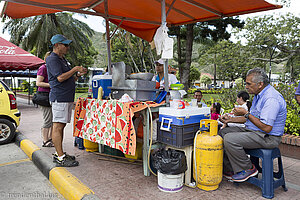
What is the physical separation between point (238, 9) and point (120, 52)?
35.2m

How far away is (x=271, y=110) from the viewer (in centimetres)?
258

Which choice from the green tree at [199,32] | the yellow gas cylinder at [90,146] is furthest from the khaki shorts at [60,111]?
the green tree at [199,32]

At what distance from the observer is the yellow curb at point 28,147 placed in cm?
471

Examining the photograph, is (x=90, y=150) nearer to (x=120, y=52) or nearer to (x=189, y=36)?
(x=189, y=36)

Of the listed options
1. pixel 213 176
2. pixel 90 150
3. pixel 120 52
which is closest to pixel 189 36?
pixel 90 150

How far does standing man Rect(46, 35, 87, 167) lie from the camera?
3.58m

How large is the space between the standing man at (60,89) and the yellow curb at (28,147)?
1.25 m

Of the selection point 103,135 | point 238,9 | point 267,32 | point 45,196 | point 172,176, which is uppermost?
point 267,32

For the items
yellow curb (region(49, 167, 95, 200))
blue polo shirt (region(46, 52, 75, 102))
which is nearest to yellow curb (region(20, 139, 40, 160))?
yellow curb (region(49, 167, 95, 200))

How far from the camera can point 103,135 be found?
3508 mm

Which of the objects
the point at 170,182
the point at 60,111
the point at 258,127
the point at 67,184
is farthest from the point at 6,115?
the point at 258,127

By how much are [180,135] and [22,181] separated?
257cm

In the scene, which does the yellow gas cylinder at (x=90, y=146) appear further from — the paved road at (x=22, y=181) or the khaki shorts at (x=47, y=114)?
the khaki shorts at (x=47, y=114)

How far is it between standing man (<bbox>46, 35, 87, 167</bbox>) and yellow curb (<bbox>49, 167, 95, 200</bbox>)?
10.3 inches
